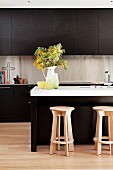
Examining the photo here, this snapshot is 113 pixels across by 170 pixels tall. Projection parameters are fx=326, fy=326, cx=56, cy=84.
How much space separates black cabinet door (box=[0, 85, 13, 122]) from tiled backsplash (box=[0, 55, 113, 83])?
0.52 m

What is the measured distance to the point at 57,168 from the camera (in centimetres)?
406

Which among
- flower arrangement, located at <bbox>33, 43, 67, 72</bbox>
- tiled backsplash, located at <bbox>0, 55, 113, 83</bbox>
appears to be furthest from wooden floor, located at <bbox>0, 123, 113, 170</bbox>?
tiled backsplash, located at <bbox>0, 55, 113, 83</bbox>

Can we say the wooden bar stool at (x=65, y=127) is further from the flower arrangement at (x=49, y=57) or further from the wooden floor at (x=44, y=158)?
the flower arrangement at (x=49, y=57)

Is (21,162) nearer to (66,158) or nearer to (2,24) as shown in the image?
(66,158)

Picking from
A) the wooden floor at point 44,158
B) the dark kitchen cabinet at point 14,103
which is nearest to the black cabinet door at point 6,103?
the dark kitchen cabinet at point 14,103

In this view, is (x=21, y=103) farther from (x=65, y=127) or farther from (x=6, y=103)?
(x=65, y=127)

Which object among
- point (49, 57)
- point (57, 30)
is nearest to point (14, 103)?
point (57, 30)

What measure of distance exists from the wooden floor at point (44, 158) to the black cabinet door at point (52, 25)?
274cm

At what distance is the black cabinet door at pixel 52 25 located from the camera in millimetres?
7406

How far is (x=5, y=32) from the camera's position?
7.38m

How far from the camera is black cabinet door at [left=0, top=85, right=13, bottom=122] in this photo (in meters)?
7.27
